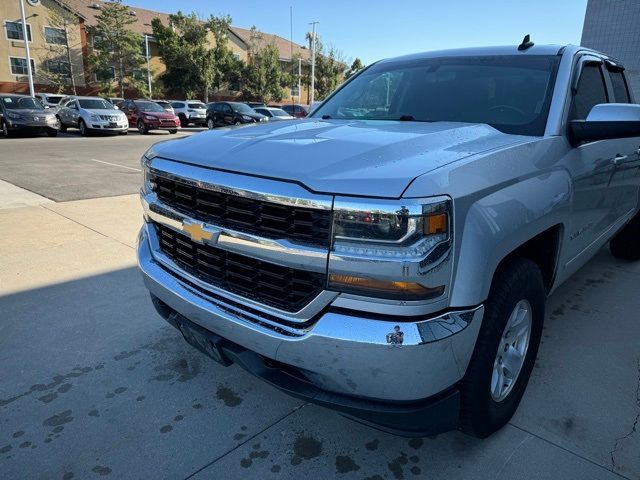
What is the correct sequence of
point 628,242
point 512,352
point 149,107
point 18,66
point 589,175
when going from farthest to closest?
point 18,66 < point 149,107 < point 628,242 < point 589,175 < point 512,352

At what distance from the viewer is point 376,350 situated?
1.63 m

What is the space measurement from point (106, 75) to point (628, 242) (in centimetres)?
4616

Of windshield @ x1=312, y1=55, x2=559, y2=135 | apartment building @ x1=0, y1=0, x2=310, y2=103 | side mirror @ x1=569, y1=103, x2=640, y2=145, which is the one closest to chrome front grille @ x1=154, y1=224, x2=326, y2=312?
windshield @ x1=312, y1=55, x2=559, y2=135

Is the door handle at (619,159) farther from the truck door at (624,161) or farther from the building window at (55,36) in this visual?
the building window at (55,36)

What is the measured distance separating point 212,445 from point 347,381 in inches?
37.1

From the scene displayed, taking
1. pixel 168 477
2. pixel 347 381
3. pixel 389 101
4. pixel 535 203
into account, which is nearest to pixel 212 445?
pixel 168 477

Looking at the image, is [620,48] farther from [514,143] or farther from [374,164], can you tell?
[374,164]

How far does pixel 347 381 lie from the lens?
1.75 m

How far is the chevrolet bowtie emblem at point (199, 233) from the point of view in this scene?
6.64 feet

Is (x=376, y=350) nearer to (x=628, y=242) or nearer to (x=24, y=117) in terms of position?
(x=628, y=242)

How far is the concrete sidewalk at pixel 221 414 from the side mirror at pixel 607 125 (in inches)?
56.1

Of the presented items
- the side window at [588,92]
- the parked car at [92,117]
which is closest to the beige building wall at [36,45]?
the parked car at [92,117]

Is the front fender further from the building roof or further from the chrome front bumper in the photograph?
the building roof

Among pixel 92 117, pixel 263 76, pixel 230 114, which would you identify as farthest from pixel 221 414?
pixel 263 76
